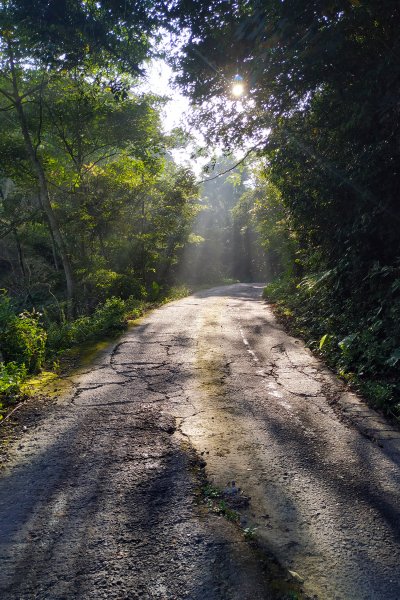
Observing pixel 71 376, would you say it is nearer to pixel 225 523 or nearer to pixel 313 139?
pixel 225 523

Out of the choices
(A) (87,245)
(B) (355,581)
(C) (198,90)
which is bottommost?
(B) (355,581)

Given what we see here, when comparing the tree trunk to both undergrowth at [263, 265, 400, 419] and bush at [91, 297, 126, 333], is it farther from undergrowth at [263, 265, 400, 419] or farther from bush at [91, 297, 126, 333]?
undergrowth at [263, 265, 400, 419]

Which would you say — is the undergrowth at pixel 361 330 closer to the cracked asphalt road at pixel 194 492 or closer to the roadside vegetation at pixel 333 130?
the roadside vegetation at pixel 333 130

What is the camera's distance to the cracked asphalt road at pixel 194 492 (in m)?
2.50

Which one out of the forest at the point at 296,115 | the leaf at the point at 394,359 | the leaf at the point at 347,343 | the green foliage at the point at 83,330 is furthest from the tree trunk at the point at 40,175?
the leaf at the point at 394,359

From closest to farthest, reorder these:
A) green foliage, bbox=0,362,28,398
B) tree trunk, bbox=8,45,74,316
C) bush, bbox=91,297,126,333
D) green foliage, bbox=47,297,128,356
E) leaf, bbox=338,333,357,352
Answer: green foliage, bbox=0,362,28,398 → leaf, bbox=338,333,357,352 → green foliage, bbox=47,297,128,356 → bush, bbox=91,297,126,333 → tree trunk, bbox=8,45,74,316

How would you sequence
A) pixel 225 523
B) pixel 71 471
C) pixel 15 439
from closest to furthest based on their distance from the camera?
pixel 225 523 → pixel 71 471 → pixel 15 439

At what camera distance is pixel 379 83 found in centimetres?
697

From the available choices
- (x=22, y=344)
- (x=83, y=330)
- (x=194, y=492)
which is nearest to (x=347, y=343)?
(x=194, y=492)

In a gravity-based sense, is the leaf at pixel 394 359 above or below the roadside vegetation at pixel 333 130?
below

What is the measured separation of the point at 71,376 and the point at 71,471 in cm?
323

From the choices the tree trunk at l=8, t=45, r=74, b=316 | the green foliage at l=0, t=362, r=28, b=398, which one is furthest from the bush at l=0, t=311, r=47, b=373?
the tree trunk at l=8, t=45, r=74, b=316

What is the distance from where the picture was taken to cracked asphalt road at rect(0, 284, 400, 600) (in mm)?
2498

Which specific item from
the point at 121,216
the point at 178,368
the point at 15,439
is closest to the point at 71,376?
the point at 178,368
